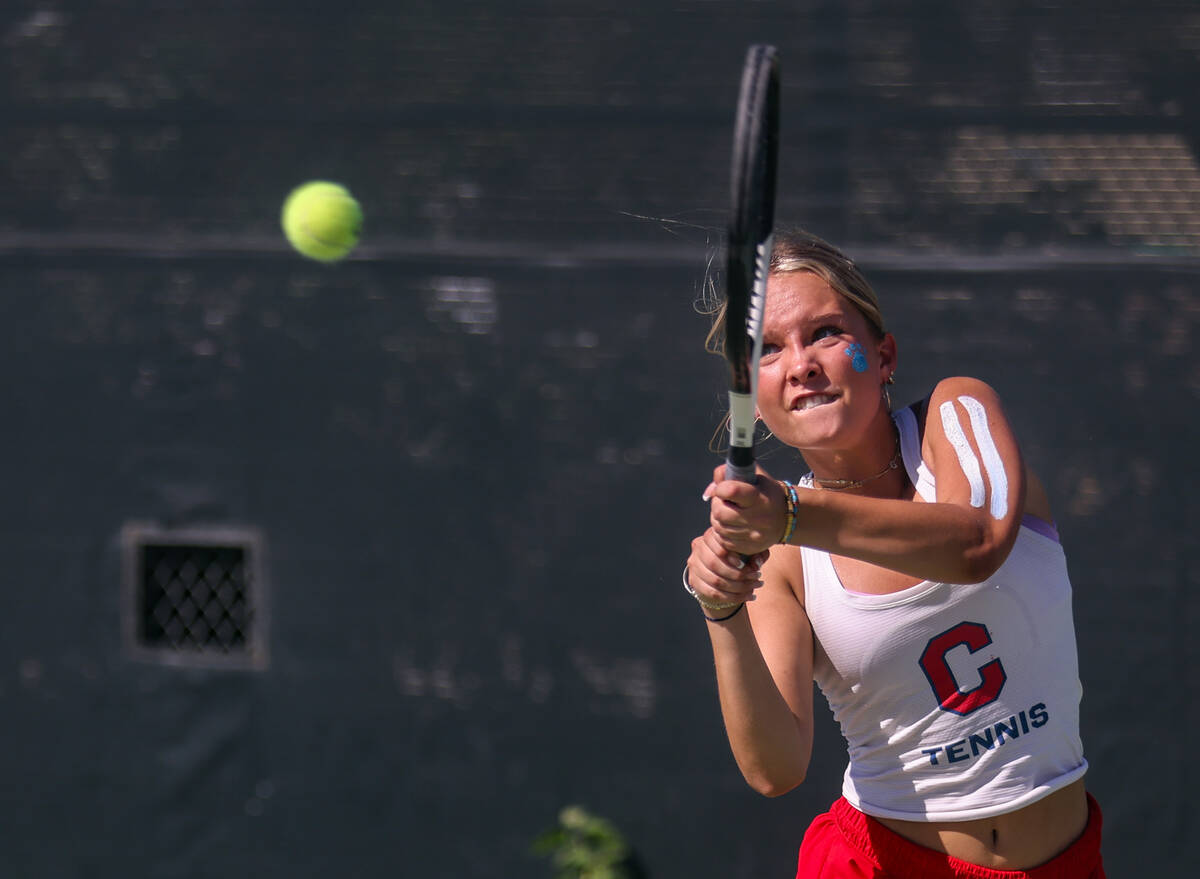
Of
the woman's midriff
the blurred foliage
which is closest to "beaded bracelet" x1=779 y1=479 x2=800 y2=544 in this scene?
the woman's midriff

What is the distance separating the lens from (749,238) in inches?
60.7

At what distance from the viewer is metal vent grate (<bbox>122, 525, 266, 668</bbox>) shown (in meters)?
3.58

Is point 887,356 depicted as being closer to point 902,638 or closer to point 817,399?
point 817,399

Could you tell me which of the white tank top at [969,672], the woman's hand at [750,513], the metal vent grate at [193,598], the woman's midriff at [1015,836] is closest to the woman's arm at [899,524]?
the woman's hand at [750,513]

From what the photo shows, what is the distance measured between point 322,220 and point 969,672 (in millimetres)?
2353

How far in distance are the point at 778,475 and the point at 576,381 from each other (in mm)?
618

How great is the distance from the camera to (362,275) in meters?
3.46

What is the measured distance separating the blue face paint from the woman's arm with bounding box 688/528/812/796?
1.08 feet

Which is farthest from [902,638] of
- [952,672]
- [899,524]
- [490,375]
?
[490,375]

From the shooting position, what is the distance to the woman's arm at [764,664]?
1618mm

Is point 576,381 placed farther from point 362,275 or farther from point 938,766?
point 938,766

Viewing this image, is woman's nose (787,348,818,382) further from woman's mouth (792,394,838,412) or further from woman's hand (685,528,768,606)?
woman's hand (685,528,768,606)

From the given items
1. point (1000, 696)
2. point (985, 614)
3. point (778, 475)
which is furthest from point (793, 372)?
point (778, 475)

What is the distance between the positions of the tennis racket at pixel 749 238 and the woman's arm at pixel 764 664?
160 millimetres
